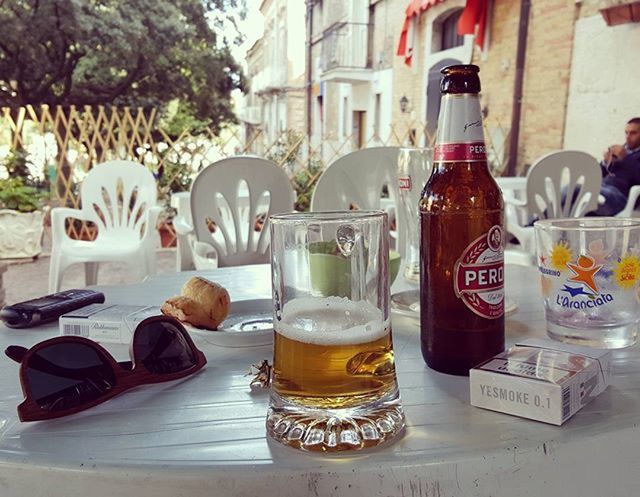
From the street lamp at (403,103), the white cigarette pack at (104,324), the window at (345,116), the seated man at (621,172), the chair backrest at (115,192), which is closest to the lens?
the white cigarette pack at (104,324)

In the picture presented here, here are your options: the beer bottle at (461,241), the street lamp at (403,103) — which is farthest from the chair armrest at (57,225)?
the street lamp at (403,103)

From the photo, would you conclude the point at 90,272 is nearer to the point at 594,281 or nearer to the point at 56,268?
the point at 56,268

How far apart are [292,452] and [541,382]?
17 centimetres

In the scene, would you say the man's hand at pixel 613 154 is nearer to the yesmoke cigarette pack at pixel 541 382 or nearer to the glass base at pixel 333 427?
the yesmoke cigarette pack at pixel 541 382

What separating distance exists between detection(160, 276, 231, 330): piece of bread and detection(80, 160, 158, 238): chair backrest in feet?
6.41

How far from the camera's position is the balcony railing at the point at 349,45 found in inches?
207

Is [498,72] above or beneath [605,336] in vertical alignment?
above

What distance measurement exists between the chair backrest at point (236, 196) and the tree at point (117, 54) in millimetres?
3915

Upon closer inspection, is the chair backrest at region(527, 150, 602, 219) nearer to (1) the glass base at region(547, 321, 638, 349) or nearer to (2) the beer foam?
(1) the glass base at region(547, 321, 638, 349)

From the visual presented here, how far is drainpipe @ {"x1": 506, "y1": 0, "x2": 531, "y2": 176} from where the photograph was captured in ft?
11.5

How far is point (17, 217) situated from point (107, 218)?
1.05 metres

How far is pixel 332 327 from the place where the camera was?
38 centimetres

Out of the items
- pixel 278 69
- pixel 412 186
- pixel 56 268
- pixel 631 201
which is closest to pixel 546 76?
pixel 631 201

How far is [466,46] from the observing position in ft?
13.1
